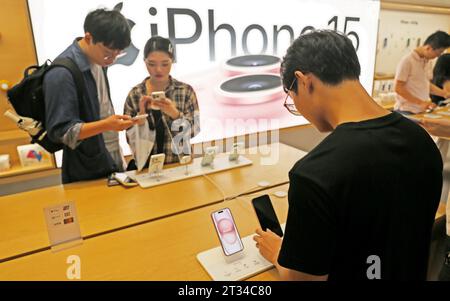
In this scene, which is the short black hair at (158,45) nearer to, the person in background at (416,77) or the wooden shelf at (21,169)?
the wooden shelf at (21,169)

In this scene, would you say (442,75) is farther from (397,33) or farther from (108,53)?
(108,53)

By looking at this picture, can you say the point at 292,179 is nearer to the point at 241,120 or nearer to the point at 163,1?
the point at 163,1

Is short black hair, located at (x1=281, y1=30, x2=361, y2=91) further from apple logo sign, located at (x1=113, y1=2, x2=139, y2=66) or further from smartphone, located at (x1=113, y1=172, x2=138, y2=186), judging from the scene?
apple logo sign, located at (x1=113, y1=2, x2=139, y2=66)

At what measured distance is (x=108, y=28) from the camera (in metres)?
1.45

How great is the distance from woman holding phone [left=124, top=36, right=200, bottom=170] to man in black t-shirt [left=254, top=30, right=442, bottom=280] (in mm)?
1138

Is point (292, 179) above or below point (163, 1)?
below

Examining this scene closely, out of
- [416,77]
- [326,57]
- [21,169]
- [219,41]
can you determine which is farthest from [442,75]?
[21,169]

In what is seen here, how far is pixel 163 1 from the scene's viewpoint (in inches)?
96.8

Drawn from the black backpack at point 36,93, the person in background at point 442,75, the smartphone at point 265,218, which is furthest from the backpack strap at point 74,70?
the person in background at point 442,75

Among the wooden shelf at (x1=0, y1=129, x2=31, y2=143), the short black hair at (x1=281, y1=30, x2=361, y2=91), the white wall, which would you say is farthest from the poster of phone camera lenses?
the short black hair at (x1=281, y1=30, x2=361, y2=91)

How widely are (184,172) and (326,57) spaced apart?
1219 mm
